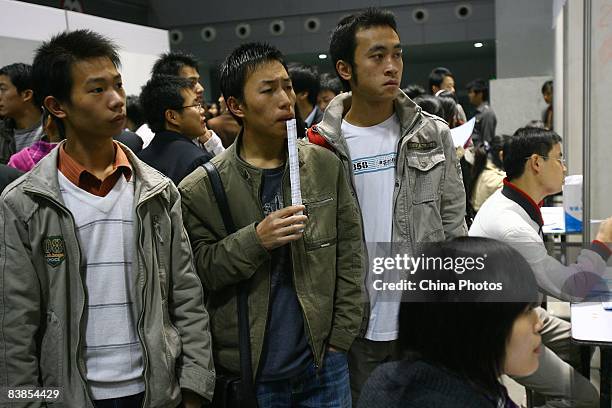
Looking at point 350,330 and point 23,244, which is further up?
point 23,244

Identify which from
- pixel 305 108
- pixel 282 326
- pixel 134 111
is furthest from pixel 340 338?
pixel 134 111

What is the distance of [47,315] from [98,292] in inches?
4.8

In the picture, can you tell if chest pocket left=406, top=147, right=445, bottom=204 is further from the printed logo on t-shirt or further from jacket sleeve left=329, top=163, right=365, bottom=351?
jacket sleeve left=329, top=163, right=365, bottom=351

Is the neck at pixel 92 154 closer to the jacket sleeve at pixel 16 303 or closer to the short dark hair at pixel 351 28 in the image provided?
the jacket sleeve at pixel 16 303

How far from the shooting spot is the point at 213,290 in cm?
156

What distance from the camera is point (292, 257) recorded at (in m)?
1.54

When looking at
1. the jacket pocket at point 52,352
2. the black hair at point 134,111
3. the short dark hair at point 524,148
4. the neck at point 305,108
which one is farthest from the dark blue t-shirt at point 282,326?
the black hair at point 134,111

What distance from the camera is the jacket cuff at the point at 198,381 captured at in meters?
1.44

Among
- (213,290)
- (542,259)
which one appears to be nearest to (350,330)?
(213,290)

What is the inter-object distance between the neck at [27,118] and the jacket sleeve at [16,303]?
1.46 meters

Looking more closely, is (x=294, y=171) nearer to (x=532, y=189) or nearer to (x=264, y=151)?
(x=264, y=151)

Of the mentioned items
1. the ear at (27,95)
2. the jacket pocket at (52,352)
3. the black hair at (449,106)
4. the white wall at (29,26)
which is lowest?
the jacket pocket at (52,352)

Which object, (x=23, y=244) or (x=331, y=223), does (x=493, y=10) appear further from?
(x=23, y=244)

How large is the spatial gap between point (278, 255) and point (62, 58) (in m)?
0.72
